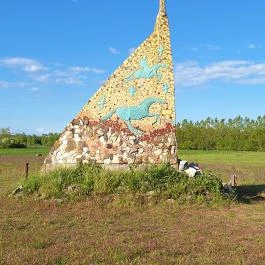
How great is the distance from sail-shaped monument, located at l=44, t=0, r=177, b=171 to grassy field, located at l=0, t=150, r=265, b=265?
8.24 ft

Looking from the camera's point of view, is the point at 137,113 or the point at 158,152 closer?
the point at 158,152

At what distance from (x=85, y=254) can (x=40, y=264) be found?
889 millimetres

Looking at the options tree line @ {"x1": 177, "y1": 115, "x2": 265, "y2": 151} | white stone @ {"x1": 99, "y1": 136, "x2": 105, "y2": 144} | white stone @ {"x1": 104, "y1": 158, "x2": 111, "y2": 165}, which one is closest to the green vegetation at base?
tree line @ {"x1": 177, "y1": 115, "x2": 265, "y2": 151}

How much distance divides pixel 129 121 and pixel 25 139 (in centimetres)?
7990

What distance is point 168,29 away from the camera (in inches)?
655

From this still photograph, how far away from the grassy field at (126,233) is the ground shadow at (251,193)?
1347 millimetres

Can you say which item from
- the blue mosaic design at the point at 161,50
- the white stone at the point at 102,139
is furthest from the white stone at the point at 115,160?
the blue mosaic design at the point at 161,50

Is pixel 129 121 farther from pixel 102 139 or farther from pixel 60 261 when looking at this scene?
pixel 60 261

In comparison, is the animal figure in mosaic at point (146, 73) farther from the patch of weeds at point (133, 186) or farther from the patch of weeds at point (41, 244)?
the patch of weeds at point (41, 244)

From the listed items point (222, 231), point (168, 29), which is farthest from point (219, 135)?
point (222, 231)

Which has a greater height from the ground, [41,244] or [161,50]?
[161,50]

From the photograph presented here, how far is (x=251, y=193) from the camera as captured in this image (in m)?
18.0

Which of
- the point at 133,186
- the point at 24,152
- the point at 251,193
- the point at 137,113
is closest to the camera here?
the point at 133,186

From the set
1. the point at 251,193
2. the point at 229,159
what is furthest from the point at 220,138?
the point at 251,193
